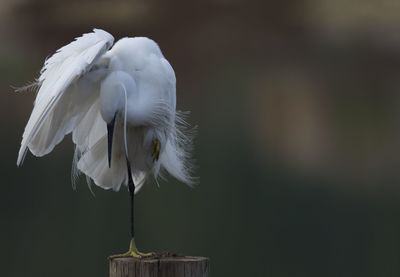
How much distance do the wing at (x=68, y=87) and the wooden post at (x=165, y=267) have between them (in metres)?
0.45

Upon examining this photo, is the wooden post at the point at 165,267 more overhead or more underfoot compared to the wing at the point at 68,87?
more underfoot

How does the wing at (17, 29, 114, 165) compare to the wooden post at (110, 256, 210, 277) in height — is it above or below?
above

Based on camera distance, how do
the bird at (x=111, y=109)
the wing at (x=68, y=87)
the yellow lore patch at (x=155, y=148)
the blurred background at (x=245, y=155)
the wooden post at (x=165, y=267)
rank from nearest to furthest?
1. the wooden post at (x=165, y=267)
2. the wing at (x=68, y=87)
3. the bird at (x=111, y=109)
4. the yellow lore patch at (x=155, y=148)
5. the blurred background at (x=245, y=155)

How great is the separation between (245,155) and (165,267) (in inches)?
100

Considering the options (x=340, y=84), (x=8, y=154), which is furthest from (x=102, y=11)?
(x=340, y=84)

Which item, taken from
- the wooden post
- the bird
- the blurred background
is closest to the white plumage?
the bird

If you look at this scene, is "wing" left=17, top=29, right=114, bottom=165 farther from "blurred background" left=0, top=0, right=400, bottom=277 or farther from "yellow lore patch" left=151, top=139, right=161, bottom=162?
"blurred background" left=0, top=0, right=400, bottom=277

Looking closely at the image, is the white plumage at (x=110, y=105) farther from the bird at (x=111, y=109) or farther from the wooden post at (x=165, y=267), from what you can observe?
the wooden post at (x=165, y=267)

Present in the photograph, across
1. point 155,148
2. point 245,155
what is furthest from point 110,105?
point 245,155

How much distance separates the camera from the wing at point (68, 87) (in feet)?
6.63

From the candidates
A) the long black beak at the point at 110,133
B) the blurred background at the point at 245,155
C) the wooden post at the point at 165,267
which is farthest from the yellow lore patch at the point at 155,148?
the blurred background at the point at 245,155

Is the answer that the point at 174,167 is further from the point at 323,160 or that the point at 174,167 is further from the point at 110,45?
the point at 323,160

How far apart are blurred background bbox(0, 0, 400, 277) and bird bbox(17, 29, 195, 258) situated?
151 cm

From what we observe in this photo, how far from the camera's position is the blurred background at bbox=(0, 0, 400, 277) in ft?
13.1
